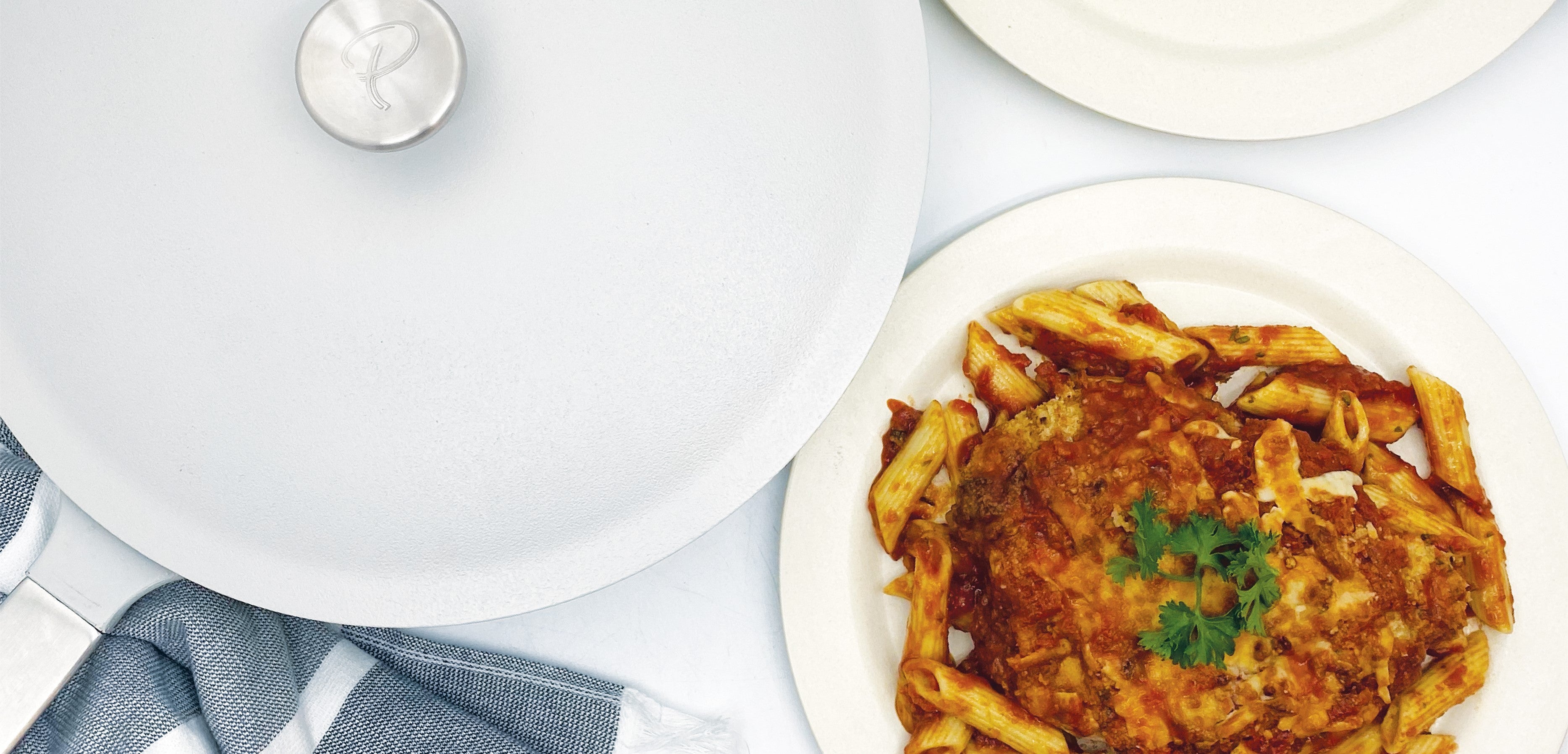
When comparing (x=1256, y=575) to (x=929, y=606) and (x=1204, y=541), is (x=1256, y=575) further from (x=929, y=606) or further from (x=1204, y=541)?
Result: (x=929, y=606)

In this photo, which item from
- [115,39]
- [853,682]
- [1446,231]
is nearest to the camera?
[115,39]

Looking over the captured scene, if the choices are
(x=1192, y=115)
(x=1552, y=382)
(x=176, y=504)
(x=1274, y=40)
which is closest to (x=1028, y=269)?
(x=1192, y=115)

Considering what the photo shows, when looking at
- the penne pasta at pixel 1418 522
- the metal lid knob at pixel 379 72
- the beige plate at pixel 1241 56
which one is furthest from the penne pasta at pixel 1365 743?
the metal lid knob at pixel 379 72

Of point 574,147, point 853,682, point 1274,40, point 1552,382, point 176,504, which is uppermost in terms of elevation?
point 1274,40

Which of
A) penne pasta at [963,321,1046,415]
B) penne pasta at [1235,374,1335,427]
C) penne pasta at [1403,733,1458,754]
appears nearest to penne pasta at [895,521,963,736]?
penne pasta at [963,321,1046,415]

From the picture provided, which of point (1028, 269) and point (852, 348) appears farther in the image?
point (1028, 269)

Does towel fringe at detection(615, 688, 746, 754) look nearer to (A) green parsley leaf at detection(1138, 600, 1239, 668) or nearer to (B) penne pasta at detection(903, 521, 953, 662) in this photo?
(B) penne pasta at detection(903, 521, 953, 662)

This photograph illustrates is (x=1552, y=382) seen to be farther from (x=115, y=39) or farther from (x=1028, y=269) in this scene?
(x=115, y=39)
